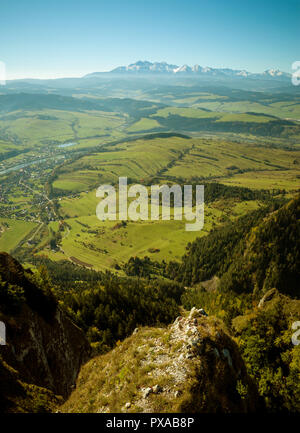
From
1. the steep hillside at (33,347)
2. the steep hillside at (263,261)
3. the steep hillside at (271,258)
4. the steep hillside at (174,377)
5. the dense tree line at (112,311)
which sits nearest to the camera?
the steep hillside at (174,377)

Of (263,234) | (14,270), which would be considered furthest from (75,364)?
(263,234)

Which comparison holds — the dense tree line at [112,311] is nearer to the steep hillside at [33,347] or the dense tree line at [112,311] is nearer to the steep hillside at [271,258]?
the steep hillside at [33,347]

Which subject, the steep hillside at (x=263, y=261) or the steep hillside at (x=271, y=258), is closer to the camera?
the steep hillside at (x=271, y=258)

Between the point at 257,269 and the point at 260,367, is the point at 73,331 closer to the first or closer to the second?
the point at 260,367

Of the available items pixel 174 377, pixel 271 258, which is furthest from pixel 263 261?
pixel 174 377

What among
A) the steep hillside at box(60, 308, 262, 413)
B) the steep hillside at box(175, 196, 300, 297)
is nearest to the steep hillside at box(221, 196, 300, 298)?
the steep hillside at box(175, 196, 300, 297)

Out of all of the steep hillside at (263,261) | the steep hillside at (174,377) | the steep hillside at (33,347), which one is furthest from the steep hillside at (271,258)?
the steep hillside at (33,347)

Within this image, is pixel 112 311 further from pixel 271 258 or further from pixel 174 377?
pixel 271 258
